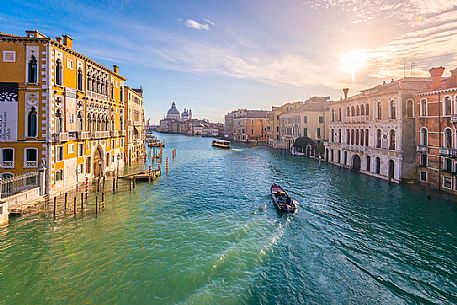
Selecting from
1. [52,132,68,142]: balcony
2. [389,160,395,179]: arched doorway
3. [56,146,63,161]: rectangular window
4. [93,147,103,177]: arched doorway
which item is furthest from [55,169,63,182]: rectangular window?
[389,160,395,179]: arched doorway

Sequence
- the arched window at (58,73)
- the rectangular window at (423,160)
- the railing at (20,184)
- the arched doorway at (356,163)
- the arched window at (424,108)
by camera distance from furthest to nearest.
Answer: the arched doorway at (356,163) < the rectangular window at (423,160) < the arched window at (424,108) < the arched window at (58,73) < the railing at (20,184)

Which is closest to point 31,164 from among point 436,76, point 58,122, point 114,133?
point 58,122

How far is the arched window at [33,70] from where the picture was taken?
1970 centimetres

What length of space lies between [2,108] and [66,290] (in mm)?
15652

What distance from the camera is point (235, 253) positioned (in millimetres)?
13234

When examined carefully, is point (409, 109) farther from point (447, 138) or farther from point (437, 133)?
point (447, 138)

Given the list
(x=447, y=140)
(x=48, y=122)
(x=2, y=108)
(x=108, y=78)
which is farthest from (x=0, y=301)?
(x=447, y=140)

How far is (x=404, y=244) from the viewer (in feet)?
47.6

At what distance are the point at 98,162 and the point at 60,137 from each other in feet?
28.3

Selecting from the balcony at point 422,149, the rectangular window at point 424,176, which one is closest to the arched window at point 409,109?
the balcony at point 422,149

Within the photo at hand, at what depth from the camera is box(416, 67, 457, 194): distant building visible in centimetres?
2317

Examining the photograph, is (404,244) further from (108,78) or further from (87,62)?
A: (108,78)

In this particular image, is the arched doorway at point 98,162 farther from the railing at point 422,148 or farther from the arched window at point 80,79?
the railing at point 422,148

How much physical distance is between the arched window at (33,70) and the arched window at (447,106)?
31.5 meters
